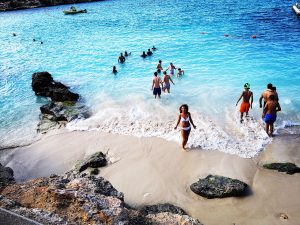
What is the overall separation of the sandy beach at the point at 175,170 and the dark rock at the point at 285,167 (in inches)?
5.9

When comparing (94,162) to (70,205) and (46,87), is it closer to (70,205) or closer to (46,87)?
(70,205)

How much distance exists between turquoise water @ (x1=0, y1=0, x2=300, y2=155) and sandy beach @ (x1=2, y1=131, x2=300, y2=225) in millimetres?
868

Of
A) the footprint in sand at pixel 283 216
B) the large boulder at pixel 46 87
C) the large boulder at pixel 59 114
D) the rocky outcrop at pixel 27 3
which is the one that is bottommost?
the footprint in sand at pixel 283 216

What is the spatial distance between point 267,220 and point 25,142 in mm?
9286

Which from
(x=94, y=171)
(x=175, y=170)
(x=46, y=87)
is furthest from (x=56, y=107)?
(x=175, y=170)

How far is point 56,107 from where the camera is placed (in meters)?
13.6

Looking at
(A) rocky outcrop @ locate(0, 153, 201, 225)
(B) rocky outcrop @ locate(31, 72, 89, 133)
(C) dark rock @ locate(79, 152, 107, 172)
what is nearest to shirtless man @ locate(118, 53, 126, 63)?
(B) rocky outcrop @ locate(31, 72, 89, 133)

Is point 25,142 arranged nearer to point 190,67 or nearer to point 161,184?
point 161,184

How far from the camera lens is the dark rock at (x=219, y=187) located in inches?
284

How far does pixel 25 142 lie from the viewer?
11.4 metres

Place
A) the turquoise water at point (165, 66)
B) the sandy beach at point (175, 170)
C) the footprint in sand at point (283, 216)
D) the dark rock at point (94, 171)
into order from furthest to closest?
the turquoise water at point (165, 66), the dark rock at point (94, 171), the sandy beach at point (175, 170), the footprint in sand at point (283, 216)

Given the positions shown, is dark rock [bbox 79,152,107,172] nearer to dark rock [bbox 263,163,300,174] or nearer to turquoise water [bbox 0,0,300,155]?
turquoise water [bbox 0,0,300,155]

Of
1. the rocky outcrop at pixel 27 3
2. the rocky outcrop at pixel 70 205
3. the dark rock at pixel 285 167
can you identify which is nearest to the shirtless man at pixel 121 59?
the dark rock at pixel 285 167

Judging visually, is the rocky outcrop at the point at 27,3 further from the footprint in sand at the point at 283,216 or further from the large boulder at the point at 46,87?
the footprint in sand at the point at 283,216
